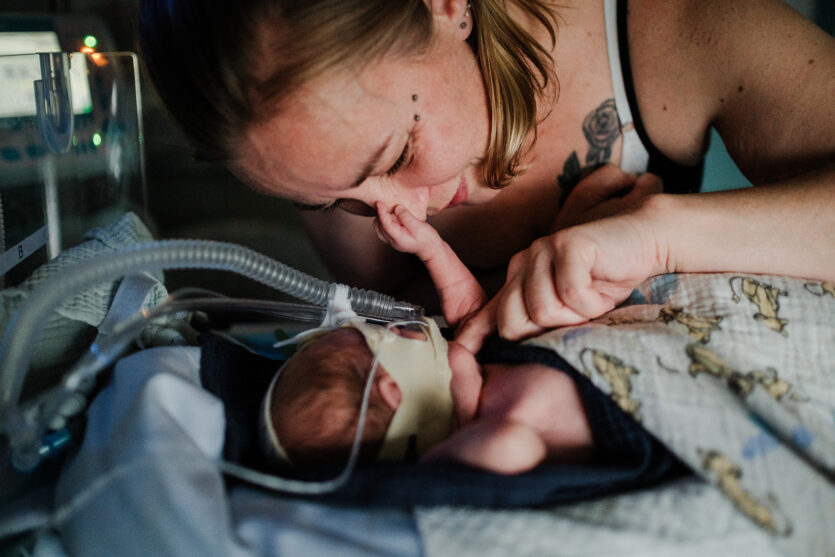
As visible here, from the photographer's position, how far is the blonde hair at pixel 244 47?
2.71 feet

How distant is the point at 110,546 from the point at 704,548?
616 millimetres

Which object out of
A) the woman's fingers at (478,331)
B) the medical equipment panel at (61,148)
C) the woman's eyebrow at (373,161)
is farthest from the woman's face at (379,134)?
the medical equipment panel at (61,148)

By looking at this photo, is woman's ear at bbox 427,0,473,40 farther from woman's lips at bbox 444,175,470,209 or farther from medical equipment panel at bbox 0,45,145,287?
medical equipment panel at bbox 0,45,145,287

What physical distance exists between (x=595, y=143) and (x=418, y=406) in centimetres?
74

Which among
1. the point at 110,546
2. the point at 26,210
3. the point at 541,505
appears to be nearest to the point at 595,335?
the point at 541,505

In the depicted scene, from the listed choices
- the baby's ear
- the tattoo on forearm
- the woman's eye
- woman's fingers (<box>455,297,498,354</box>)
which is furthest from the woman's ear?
the baby's ear

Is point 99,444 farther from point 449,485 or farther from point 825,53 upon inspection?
point 825,53

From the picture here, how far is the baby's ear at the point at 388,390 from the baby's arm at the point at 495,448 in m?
0.12

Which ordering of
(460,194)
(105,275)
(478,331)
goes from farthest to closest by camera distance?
(460,194) < (478,331) < (105,275)

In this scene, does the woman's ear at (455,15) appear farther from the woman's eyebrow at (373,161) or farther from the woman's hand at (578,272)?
the woman's hand at (578,272)

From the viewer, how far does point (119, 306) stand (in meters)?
1.02

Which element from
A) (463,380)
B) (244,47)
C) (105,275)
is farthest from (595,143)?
(105,275)

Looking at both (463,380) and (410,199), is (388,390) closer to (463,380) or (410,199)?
(463,380)

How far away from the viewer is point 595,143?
4.23ft
